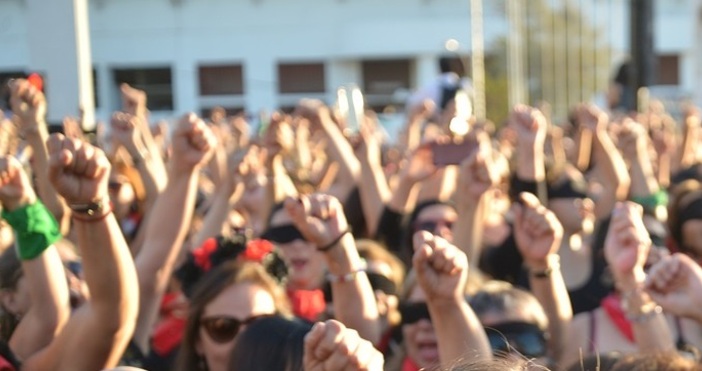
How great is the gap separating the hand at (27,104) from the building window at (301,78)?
34691mm

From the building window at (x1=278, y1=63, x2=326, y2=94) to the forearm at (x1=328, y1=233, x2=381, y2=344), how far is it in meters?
35.5

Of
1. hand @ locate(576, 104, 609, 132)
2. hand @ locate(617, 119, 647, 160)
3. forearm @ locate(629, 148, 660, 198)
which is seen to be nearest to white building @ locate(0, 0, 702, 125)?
hand @ locate(576, 104, 609, 132)

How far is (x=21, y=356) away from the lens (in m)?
3.30

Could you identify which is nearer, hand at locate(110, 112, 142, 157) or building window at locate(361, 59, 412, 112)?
hand at locate(110, 112, 142, 157)

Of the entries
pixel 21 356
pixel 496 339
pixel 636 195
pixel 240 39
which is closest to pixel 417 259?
pixel 496 339

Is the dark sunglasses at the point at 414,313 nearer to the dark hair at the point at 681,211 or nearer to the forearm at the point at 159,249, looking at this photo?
the forearm at the point at 159,249

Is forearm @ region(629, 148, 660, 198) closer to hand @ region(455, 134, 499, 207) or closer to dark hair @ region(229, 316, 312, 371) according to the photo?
hand @ region(455, 134, 499, 207)

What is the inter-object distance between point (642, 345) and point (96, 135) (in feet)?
8.51

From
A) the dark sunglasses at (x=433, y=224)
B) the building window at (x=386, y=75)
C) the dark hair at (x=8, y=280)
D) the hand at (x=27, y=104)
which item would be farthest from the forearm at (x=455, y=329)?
the building window at (x=386, y=75)

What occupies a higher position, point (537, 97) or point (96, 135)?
point (96, 135)

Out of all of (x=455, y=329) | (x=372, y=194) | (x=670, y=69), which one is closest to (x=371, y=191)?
(x=372, y=194)

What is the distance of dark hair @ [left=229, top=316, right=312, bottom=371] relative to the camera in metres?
2.91

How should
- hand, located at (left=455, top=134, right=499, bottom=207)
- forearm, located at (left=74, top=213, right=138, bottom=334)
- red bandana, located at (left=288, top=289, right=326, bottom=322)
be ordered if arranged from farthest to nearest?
hand, located at (left=455, top=134, right=499, bottom=207)
red bandana, located at (left=288, top=289, right=326, bottom=322)
forearm, located at (left=74, top=213, right=138, bottom=334)

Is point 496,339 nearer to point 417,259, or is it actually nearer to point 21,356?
point 417,259
